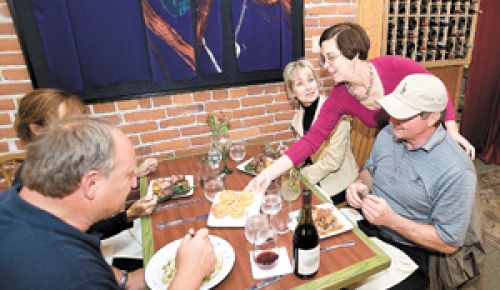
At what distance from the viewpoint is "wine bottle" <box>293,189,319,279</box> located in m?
1.11

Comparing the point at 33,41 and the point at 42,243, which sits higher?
the point at 33,41

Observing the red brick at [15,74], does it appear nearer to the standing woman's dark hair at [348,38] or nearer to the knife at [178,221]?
the knife at [178,221]

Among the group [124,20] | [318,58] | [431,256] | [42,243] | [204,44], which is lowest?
[431,256]

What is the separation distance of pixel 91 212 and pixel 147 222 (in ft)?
1.89

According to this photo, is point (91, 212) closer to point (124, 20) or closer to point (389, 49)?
point (124, 20)

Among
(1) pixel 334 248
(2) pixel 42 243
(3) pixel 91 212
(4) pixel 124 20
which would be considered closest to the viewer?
(2) pixel 42 243

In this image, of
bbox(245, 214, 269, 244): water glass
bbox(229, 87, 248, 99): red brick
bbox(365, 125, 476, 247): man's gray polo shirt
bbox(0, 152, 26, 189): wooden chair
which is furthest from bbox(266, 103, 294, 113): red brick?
bbox(0, 152, 26, 189): wooden chair

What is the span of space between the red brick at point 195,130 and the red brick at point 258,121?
34 cm

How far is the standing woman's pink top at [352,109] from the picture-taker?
198cm

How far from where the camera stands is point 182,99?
8.11 ft

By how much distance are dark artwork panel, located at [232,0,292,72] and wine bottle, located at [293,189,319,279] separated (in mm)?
1633

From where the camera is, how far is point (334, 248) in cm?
129

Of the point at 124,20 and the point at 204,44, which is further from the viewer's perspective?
the point at 204,44

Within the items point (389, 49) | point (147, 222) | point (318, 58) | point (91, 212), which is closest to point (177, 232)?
point (147, 222)
